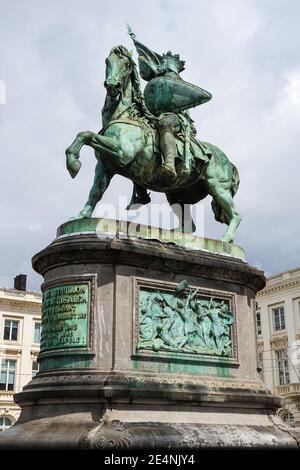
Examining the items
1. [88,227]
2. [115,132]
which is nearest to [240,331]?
[88,227]

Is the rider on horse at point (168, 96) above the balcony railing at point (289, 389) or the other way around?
above

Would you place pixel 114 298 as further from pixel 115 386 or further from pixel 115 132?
pixel 115 132

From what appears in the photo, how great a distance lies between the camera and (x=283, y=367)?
4303cm

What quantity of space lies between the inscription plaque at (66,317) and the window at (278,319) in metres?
35.8

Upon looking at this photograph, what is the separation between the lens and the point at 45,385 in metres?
9.45

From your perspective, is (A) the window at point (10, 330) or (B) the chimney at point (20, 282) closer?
(A) the window at point (10, 330)

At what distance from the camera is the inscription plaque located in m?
9.69

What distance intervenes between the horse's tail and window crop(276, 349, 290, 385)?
32057 millimetres

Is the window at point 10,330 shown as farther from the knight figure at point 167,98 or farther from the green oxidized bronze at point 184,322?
the green oxidized bronze at point 184,322

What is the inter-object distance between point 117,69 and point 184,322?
189 inches

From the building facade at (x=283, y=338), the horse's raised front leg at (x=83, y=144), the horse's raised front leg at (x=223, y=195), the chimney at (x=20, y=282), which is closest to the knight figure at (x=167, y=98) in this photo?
the horse's raised front leg at (x=223, y=195)

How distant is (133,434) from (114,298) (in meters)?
2.22

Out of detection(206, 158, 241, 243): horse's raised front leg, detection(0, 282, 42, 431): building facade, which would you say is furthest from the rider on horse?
detection(0, 282, 42, 431): building facade

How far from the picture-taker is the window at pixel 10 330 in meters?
45.0
